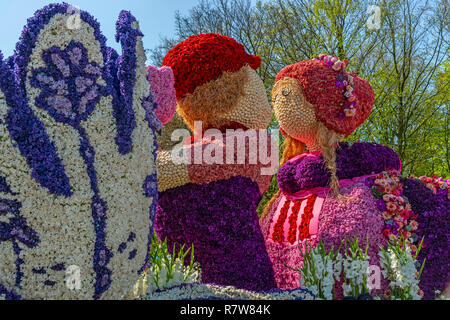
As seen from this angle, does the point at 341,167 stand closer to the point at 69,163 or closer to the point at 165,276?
the point at 165,276

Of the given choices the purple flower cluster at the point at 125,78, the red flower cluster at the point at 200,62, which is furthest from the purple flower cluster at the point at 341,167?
the purple flower cluster at the point at 125,78

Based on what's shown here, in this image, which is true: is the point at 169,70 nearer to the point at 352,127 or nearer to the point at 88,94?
the point at 88,94

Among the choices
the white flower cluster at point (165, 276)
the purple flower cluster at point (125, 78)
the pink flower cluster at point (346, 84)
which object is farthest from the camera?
the pink flower cluster at point (346, 84)

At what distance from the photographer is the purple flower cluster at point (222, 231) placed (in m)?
2.57

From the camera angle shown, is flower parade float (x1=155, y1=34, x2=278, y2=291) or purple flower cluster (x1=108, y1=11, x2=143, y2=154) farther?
flower parade float (x1=155, y1=34, x2=278, y2=291)

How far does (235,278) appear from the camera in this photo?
2.55 metres

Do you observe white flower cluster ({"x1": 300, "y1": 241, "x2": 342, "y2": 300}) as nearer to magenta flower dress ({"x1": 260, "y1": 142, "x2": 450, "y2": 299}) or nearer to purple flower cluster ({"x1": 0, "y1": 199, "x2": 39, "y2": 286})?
magenta flower dress ({"x1": 260, "y1": 142, "x2": 450, "y2": 299})

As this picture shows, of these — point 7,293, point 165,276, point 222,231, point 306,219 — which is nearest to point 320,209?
point 306,219

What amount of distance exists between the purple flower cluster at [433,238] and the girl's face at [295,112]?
0.97 m

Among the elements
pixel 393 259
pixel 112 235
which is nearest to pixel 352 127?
pixel 393 259

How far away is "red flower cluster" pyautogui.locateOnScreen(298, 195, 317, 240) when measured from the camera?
9.56 ft

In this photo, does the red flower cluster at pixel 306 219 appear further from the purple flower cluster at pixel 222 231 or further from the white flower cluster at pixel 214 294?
the white flower cluster at pixel 214 294

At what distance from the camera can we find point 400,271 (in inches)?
98.3

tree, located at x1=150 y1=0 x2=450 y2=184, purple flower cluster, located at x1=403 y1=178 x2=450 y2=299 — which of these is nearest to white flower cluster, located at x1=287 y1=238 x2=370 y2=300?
purple flower cluster, located at x1=403 y1=178 x2=450 y2=299
